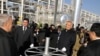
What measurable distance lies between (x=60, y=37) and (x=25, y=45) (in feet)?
4.21

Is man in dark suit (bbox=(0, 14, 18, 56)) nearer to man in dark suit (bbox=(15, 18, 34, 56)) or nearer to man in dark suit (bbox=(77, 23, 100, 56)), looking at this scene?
man in dark suit (bbox=(77, 23, 100, 56))

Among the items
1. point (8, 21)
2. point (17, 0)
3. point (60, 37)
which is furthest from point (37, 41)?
point (17, 0)

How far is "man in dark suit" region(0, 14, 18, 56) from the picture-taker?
419 centimetres

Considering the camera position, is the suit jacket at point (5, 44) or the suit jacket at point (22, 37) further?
the suit jacket at point (22, 37)

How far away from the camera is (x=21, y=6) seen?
8481 cm

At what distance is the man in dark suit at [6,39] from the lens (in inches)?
165

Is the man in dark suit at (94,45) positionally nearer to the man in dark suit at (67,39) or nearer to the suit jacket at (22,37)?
the man in dark suit at (67,39)

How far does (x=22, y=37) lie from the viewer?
968 centimetres

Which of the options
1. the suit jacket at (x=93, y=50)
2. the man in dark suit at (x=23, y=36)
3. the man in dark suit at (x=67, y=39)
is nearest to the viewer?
the suit jacket at (x=93, y=50)

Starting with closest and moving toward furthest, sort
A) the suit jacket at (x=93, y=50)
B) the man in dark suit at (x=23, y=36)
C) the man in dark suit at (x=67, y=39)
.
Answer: the suit jacket at (x=93, y=50) → the man in dark suit at (x=67, y=39) → the man in dark suit at (x=23, y=36)

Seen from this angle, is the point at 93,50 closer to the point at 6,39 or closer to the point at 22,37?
the point at 6,39

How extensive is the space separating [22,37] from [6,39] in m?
5.46

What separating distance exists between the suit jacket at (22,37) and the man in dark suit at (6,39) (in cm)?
511

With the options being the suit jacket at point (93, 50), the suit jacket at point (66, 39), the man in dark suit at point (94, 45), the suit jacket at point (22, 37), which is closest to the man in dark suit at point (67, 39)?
the suit jacket at point (66, 39)
